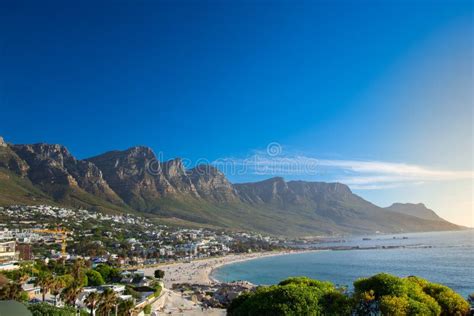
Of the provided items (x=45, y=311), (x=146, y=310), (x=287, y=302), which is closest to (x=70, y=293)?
(x=45, y=311)

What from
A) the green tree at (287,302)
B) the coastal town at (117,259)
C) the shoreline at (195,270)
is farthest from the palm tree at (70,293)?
the shoreline at (195,270)

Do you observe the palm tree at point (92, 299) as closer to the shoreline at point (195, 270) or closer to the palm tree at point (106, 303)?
the palm tree at point (106, 303)

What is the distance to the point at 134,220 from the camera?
148 meters

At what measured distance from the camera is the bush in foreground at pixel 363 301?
610 inches

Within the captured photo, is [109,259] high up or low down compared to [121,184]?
down

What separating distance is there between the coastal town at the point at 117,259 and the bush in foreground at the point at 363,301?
10902mm

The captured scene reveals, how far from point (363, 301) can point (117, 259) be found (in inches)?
2896

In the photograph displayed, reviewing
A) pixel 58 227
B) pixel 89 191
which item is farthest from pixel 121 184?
pixel 58 227

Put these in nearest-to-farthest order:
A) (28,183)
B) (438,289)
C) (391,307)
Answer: (391,307) → (438,289) → (28,183)

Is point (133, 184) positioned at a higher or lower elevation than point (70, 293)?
higher

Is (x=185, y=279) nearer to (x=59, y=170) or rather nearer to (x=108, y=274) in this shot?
(x=108, y=274)

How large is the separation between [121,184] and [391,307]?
18147 centimetres

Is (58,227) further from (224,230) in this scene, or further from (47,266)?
(224,230)

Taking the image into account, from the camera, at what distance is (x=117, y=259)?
8219 centimetres
